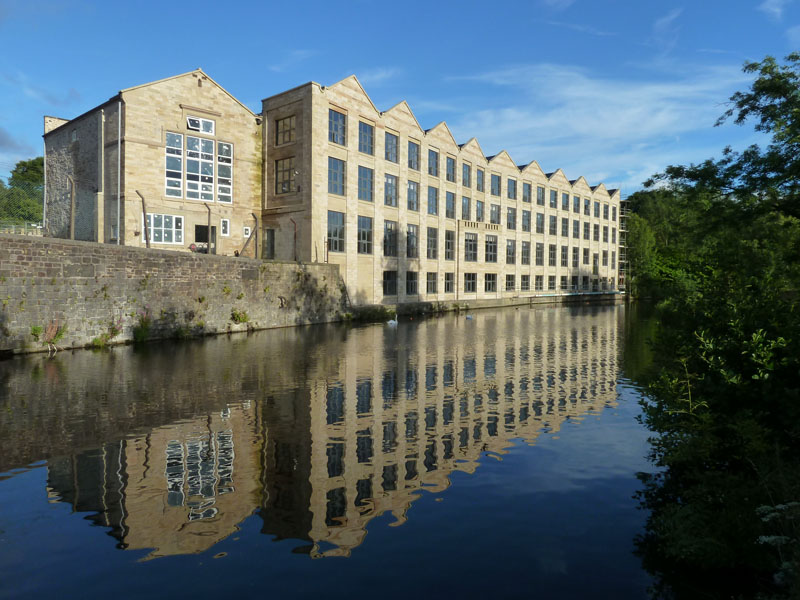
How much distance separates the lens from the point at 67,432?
8.71 m

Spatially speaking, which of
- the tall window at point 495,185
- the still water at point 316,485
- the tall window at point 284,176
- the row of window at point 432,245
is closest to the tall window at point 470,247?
the row of window at point 432,245

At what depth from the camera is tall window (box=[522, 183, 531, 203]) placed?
2282 inches

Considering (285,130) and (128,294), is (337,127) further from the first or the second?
(128,294)

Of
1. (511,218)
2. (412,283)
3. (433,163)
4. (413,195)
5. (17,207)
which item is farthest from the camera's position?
(511,218)

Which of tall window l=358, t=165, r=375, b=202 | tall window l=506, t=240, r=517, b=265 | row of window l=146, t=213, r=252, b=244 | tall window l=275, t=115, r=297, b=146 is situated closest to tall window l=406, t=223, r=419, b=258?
tall window l=358, t=165, r=375, b=202

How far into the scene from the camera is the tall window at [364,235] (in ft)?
122

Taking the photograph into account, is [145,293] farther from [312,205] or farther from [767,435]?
[767,435]

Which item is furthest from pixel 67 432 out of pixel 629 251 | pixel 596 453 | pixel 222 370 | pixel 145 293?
pixel 629 251

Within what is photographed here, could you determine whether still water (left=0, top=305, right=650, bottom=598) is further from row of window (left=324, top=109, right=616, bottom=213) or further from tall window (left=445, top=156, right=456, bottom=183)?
tall window (left=445, top=156, right=456, bottom=183)

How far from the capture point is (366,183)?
37.8 metres

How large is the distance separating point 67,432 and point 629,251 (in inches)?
3180

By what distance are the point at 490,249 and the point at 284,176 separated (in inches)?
971

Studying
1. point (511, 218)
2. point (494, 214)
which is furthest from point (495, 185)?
point (511, 218)

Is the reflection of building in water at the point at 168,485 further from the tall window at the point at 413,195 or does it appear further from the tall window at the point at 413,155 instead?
the tall window at the point at 413,155
